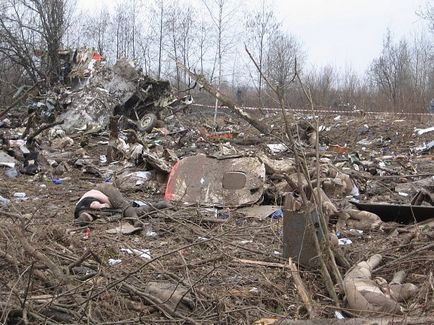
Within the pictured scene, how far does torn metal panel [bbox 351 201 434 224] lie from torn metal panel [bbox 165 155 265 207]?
4.80ft

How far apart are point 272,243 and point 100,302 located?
2.26 meters

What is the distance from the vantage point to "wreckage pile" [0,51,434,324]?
117 inches

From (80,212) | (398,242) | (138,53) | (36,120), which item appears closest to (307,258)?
(398,242)

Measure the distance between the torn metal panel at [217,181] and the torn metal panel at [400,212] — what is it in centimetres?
146

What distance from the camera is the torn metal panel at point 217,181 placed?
6.66 meters

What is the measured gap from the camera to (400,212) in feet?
18.0

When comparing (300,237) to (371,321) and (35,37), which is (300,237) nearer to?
(371,321)

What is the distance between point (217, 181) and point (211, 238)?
10.3 feet

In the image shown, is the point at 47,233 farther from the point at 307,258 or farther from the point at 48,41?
the point at 48,41

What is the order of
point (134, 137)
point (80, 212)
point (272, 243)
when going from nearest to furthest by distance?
point (272, 243) < point (80, 212) < point (134, 137)

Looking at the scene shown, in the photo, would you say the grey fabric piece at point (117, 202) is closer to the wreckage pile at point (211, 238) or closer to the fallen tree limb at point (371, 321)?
the wreckage pile at point (211, 238)

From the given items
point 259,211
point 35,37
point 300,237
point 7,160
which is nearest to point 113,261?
point 300,237

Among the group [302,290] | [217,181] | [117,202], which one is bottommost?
[302,290]

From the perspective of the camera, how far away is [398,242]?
14.5 feet
